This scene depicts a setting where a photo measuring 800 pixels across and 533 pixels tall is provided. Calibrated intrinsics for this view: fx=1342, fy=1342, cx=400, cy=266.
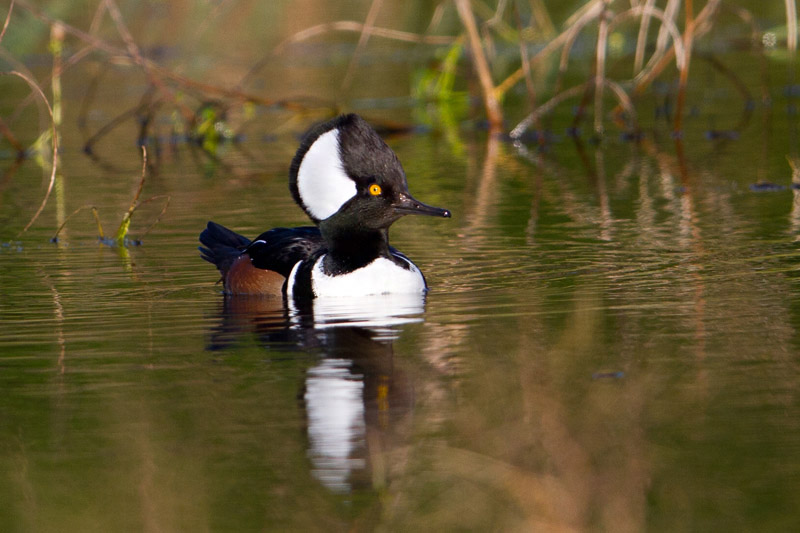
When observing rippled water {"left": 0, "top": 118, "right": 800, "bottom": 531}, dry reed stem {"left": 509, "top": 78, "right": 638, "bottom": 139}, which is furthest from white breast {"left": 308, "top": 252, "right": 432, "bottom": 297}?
dry reed stem {"left": 509, "top": 78, "right": 638, "bottom": 139}

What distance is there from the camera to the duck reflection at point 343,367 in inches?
193

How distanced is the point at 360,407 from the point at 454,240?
15.6ft

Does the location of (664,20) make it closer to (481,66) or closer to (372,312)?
(481,66)

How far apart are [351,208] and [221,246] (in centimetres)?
157

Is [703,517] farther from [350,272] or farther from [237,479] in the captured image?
[350,272]

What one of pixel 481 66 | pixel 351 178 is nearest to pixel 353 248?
pixel 351 178

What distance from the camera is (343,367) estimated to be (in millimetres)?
6227

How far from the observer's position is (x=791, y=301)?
7.26 m

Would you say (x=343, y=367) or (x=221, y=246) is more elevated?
(x=221, y=246)

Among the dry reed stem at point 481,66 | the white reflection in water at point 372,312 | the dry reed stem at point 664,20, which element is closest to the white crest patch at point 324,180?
the white reflection in water at point 372,312

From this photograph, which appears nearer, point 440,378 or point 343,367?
point 440,378

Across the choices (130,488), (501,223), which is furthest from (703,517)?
(501,223)

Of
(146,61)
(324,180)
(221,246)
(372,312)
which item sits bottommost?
(372,312)

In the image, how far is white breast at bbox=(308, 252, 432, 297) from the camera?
8.04m
